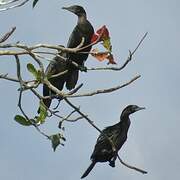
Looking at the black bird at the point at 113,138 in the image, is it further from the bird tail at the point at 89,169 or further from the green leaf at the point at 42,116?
the green leaf at the point at 42,116

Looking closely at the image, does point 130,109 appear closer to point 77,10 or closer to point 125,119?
point 125,119

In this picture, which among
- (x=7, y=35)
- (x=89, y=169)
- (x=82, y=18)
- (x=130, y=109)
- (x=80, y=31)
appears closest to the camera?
(x=7, y=35)

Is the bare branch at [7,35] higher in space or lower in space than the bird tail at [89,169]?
higher

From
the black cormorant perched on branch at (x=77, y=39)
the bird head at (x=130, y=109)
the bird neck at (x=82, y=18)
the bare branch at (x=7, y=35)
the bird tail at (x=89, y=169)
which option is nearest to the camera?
the bare branch at (x=7, y=35)

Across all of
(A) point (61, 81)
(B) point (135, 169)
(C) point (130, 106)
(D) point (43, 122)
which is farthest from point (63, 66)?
(B) point (135, 169)

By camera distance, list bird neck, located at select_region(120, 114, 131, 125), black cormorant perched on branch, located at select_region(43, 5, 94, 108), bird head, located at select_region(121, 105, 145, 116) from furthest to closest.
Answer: black cormorant perched on branch, located at select_region(43, 5, 94, 108) → bird neck, located at select_region(120, 114, 131, 125) → bird head, located at select_region(121, 105, 145, 116)

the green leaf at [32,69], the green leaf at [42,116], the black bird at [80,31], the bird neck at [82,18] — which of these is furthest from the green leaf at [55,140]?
the bird neck at [82,18]

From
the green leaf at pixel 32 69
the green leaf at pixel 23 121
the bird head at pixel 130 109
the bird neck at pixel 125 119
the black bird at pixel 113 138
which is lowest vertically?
the black bird at pixel 113 138

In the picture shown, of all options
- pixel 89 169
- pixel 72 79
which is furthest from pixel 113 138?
pixel 72 79

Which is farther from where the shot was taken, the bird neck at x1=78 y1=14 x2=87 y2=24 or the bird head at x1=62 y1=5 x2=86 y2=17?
the bird neck at x1=78 y1=14 x2=87 y2=24

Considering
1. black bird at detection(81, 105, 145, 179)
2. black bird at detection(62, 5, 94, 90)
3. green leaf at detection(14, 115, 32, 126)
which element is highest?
black bird at detection(62, 5, 94, 90)

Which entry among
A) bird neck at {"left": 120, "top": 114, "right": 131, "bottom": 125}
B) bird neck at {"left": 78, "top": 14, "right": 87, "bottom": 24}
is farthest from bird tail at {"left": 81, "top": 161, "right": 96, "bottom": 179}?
bird neck at {"left": 78, "top": 14, "right": 87, "bottom": 24}

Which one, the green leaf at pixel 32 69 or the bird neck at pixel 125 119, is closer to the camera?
the green leaf at pixel 32 69

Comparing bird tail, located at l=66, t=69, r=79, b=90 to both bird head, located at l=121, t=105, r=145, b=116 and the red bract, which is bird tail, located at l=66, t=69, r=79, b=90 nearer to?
bird head, located at l=121, t=105, r=145, b=116
